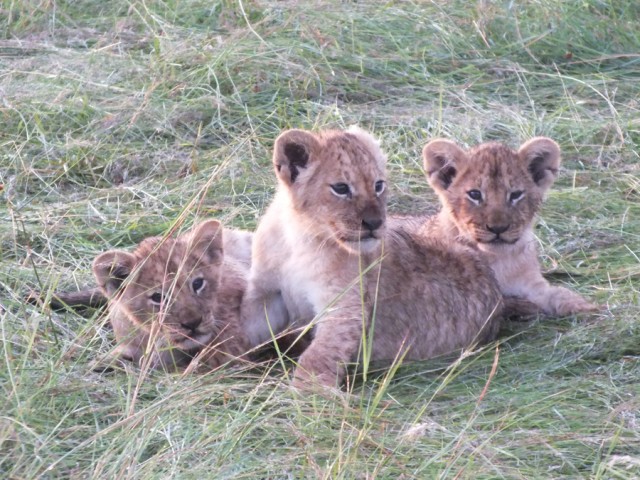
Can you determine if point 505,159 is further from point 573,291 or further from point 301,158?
point 301,158

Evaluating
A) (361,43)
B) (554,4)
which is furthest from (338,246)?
(554,4)

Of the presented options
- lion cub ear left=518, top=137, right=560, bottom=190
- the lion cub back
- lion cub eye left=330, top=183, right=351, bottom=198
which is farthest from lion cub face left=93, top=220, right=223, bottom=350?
lion cub ear left=518, top=137, right=560, bottom=190

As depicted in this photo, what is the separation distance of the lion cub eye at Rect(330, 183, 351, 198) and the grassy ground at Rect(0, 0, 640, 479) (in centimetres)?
71

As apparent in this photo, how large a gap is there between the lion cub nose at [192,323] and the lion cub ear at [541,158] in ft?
6.80

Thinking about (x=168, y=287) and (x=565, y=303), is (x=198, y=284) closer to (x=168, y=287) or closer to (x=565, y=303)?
(x=168, y=287)

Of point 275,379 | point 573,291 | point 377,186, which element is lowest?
point 573,291

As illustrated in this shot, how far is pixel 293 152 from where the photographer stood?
5773mm

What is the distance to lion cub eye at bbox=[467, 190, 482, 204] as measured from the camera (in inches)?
252

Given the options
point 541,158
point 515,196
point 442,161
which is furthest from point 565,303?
point 442,161

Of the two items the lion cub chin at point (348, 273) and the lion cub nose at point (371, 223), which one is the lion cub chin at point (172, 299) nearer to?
the lion cub chin at point (348, 273)

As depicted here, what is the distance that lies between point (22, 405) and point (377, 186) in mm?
2019

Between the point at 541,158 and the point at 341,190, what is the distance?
4.78 feet

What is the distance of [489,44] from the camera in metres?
9.18

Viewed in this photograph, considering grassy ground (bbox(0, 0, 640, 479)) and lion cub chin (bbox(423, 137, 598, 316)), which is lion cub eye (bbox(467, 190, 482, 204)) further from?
grassy ground (bbox(0, 0, 640, 479))
